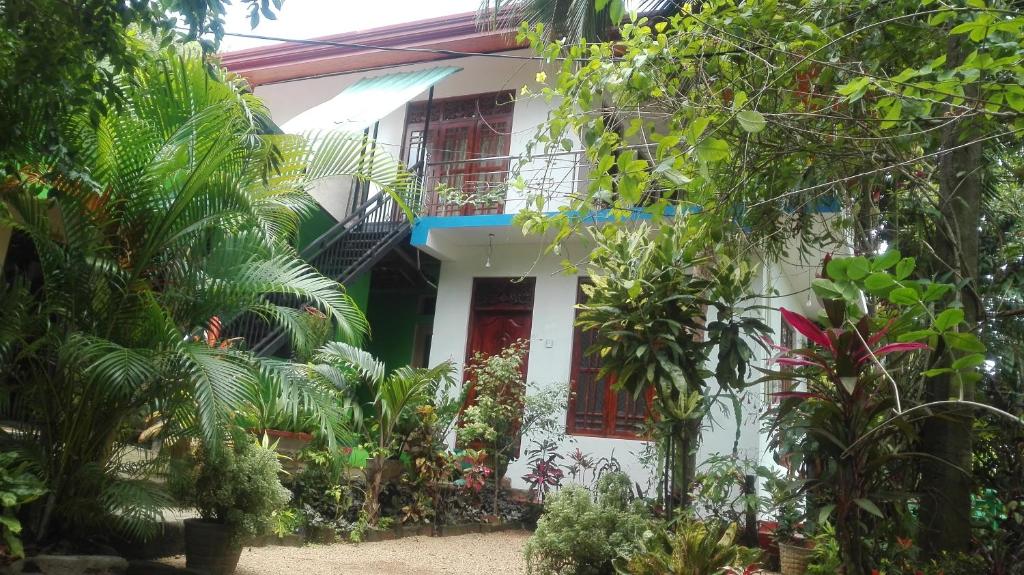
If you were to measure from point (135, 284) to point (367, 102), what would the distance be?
5.92 metres

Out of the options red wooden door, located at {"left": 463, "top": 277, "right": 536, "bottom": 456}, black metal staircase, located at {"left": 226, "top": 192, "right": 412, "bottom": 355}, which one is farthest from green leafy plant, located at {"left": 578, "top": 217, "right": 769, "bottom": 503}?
red wooden door, located at {"left": 463, "top": 277, "right": 536, "bottom": 456}

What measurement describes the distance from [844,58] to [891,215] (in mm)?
1312

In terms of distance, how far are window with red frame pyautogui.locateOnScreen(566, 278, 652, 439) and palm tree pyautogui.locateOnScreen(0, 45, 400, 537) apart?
5.32 m

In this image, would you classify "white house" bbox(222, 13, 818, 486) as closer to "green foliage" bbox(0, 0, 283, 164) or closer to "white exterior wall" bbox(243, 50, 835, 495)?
"white exterior wall" bbox(243, 50, 835, 495)

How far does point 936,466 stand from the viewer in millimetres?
3809

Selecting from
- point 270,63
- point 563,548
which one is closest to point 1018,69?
point 563,548

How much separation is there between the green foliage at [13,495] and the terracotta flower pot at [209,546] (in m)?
0.97

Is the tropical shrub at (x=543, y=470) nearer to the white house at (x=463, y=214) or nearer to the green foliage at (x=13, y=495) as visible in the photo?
the white house at (x=463, y=214)

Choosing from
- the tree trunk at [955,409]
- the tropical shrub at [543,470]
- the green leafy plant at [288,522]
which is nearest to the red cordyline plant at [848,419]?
the tree trunk at [955,409]

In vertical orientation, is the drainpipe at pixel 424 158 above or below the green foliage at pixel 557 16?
below

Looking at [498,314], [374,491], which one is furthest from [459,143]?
[374,491]

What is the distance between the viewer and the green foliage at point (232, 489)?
4852mm

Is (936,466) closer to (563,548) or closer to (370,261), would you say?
(563,548)

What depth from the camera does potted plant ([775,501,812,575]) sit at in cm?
625
